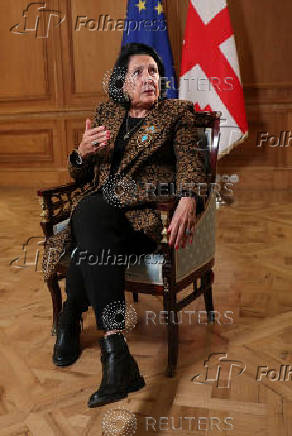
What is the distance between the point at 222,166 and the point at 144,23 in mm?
1697

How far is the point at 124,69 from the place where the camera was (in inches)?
77.1

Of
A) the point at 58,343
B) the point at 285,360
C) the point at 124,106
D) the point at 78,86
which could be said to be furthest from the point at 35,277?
the point at 78,86

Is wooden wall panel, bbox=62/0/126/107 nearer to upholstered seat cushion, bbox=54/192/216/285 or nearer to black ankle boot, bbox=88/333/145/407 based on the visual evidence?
upholstered seat cushion, bbox=54/192/216/285

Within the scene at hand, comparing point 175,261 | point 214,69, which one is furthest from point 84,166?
point 214,69

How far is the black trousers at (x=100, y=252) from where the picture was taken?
1.64 m

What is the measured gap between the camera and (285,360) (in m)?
1.87

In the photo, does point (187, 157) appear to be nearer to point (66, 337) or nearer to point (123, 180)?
point (123, 180)

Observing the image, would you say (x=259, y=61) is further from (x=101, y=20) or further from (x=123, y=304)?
(x=123, y=304)

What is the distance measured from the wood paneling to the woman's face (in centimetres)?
344

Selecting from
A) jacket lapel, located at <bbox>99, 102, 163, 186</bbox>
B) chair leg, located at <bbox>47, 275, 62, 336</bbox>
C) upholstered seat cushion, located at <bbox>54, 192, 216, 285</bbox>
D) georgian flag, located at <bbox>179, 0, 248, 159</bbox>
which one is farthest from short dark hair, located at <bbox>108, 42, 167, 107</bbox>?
georgian flag, located at <bbox>179, 0, 248, 159</bbox>

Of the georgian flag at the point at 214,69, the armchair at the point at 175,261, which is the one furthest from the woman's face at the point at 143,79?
the georgian flag at the point at 214,69

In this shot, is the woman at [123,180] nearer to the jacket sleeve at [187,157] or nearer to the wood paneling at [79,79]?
the jacket sleeve at [187,157]

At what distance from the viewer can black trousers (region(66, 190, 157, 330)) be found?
1645mm

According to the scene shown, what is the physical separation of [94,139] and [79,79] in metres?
4.17
